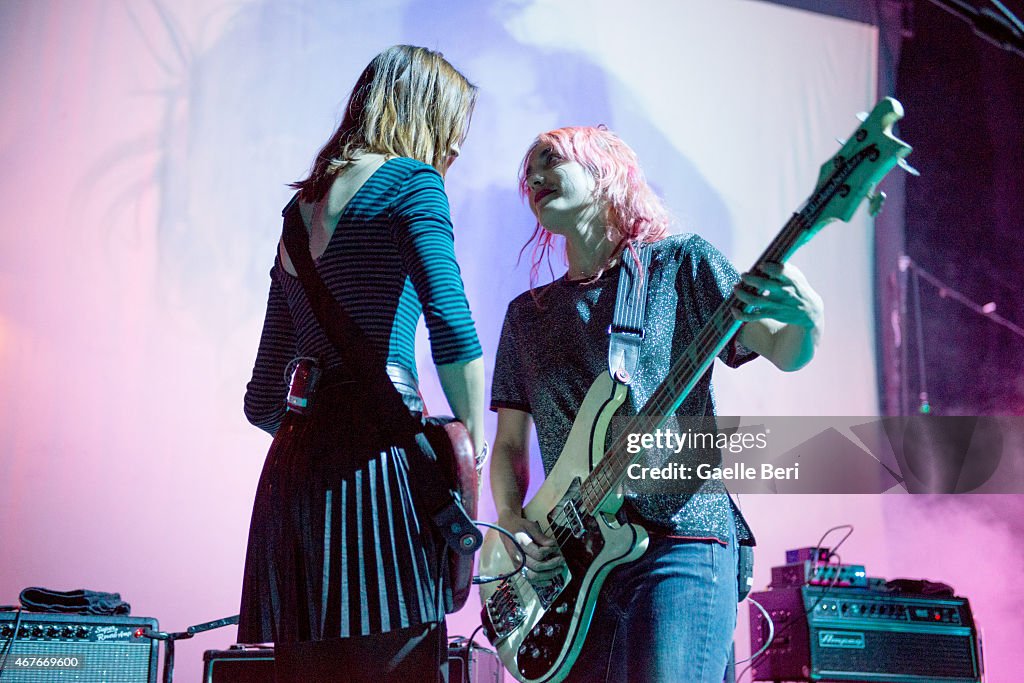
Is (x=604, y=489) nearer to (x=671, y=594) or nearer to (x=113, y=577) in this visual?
(x=671, y=594)

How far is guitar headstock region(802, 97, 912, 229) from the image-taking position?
1.58 meters

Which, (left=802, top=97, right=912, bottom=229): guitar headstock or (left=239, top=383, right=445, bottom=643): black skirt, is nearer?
(left=239, top=383, right=445, bottom=643): black skirt

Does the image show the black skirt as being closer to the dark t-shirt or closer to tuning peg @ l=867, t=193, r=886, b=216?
the dark t-shirt

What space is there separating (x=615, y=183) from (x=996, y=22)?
2.89 feet

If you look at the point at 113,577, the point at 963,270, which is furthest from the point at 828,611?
the point at 113,577

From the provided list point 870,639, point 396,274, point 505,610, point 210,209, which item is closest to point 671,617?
point 505,610

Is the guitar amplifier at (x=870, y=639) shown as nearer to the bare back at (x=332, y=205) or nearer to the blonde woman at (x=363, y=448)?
the blonde woman at (x=363, y=448)

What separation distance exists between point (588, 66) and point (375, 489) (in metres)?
3.10

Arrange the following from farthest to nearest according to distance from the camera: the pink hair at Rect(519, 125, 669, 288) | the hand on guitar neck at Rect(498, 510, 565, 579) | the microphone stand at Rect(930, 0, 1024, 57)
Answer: the pink hair at Rect(519, 125, 669, 288) < the hand on guitar neck at Rect(498, 510, 565, 579) < the microphone stand at Rect(930, 0, 1024, 57)

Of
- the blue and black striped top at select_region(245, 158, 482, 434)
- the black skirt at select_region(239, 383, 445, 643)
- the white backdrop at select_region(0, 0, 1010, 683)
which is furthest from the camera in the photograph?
the white backdrop at select_region(0, 0, 1010, 683)

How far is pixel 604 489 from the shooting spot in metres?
1.91

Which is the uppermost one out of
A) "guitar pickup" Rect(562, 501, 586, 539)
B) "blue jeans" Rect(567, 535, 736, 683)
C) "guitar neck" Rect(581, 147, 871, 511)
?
"guitar neck" Rect(581, 147, 871, 511)

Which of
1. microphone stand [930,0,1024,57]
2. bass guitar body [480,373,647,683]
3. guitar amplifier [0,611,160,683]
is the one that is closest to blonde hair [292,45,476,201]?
bass guitar body [480,373,647,683]

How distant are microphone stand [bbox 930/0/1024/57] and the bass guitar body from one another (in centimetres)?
104
